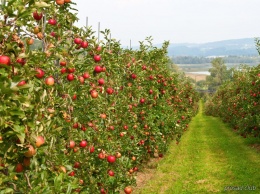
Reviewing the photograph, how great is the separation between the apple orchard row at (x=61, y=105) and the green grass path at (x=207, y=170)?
156 centimetres

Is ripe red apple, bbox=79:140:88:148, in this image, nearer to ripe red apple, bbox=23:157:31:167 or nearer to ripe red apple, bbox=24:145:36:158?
ripe red apple, bbox=23:157:31:167

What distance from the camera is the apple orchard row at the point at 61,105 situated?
2.73 metres

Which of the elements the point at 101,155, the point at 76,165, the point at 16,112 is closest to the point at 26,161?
the point at 16,112

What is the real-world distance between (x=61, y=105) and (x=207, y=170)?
31.1 ft

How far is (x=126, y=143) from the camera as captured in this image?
8641mm

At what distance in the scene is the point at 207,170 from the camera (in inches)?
507

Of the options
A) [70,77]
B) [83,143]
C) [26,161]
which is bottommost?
[83,143]

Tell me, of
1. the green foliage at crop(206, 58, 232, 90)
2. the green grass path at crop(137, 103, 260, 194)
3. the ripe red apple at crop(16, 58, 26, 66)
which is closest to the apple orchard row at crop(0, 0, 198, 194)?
the ripe red apple at crop(16, 58, 26, 66)

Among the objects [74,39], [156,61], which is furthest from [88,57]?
[156,61]

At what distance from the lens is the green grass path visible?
10463 mm

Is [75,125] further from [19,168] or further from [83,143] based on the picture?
[19,168]

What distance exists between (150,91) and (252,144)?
30.7ft

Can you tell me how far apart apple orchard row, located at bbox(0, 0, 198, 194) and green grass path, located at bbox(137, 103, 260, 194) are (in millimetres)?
1563

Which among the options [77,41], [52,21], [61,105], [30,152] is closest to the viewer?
[30,152]
